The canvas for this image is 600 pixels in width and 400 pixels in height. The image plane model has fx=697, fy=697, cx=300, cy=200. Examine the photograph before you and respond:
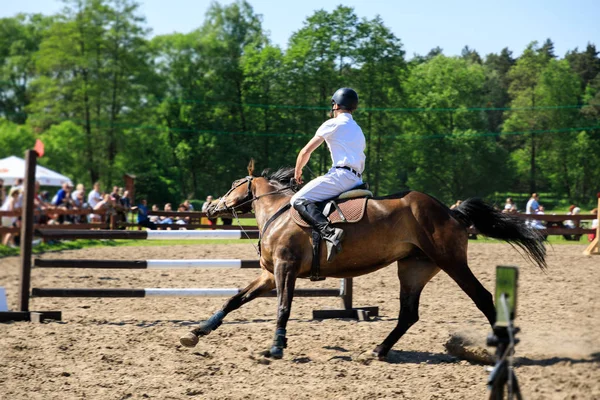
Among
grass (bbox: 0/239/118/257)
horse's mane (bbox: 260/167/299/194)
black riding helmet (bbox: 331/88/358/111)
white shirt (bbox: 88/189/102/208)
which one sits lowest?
grass (bbox: 0/239/118/257)

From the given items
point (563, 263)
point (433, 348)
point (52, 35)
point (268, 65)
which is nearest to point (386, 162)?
point (268, 65)

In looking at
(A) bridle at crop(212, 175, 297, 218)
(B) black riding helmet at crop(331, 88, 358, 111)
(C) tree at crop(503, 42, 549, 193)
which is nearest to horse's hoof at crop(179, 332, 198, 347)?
(A) bridle at crop(212, 175, 297, 218)

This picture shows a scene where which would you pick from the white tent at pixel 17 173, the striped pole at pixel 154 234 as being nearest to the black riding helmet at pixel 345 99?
A: the striped pole at pixel 154 234

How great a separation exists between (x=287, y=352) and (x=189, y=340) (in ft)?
3.26

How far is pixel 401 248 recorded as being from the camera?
7.19m

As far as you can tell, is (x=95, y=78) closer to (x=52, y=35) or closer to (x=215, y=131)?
(x=52, y=35)

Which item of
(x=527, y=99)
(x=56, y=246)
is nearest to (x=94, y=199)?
(x=56, y=246)

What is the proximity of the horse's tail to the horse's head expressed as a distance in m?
2.43

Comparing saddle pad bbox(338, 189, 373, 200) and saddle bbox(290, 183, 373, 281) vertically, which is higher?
saddle pad bbox(338, 189, 373, 200)

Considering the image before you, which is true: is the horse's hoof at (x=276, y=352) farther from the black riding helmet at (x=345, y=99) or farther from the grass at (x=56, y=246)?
the grass at (x=56, y=246)

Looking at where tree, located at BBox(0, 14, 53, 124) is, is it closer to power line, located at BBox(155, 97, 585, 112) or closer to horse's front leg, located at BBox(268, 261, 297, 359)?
power line, located at BBox(155, 97, 585, 112)

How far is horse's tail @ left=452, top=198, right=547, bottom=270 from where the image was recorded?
7.20 m

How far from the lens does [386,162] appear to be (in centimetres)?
5247

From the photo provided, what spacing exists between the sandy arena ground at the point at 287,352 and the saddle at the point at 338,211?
3.07ft
